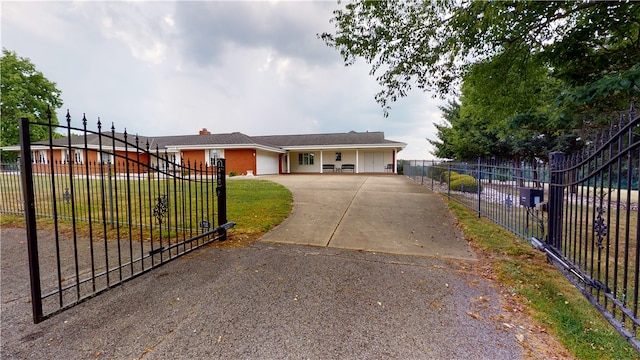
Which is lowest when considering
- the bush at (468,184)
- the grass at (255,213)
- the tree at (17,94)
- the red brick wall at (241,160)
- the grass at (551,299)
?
the grass at (551,299)

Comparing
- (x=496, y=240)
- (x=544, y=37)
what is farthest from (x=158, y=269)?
(x=544, y=37)

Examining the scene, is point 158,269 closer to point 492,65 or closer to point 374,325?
point 374,325

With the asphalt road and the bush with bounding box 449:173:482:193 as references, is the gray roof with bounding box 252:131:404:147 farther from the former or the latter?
the asphalt road

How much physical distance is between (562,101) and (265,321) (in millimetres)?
6221

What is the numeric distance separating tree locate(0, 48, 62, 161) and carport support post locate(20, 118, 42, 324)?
3340 cm

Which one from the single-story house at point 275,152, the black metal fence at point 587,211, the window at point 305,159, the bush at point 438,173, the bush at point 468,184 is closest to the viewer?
the black metal fence at point 587,211

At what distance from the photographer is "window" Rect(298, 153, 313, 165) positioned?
27562 millimetres

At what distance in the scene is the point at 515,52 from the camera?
5395 millimetres

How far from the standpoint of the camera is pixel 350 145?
78.0ft

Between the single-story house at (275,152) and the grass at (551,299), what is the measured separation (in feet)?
60.6

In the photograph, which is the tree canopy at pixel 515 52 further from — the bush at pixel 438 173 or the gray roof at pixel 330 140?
the gray roof at pixel 330 140

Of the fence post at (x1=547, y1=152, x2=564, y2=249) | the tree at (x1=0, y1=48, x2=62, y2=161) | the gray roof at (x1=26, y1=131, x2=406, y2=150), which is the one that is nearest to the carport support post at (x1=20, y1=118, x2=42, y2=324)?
the fence post at (x1=547, y1=152, x2=564, y2=249)

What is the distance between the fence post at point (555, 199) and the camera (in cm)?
339

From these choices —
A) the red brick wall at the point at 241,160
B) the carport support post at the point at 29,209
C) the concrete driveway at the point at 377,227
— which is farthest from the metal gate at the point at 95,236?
the red brick wall at the point at 241,160
